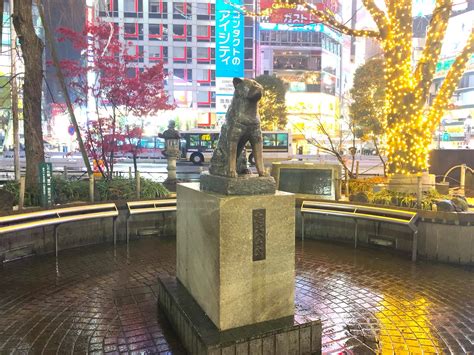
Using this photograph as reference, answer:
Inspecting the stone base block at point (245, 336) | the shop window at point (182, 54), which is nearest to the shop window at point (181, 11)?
the shop window at point (182, 54)

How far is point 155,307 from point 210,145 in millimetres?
28922

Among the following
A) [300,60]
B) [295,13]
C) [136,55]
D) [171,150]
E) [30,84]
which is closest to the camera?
[30,84]

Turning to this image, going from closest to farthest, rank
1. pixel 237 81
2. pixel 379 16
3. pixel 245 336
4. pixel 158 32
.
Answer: pixel 245 336 → pixel 237 81 → pixel 379 16 → pixel 158 32

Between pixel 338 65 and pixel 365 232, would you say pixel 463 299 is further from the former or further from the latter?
pixel 338 65

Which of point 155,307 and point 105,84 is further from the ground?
point 105,84

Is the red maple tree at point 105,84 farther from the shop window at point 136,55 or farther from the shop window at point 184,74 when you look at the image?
the shop window at point 184,74

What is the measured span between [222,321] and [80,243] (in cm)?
579

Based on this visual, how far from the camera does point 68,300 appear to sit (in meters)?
5.62

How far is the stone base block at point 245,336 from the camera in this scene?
3689mm

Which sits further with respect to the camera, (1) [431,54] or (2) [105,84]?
(2) [105,84]

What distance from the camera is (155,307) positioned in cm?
535

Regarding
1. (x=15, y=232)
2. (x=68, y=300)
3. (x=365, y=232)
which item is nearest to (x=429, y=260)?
(x=365, y=232)

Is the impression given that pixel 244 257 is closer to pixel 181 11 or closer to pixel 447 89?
pixel 447 89

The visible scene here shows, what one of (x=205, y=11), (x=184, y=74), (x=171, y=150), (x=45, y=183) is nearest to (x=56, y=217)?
(x=45, y=183)
